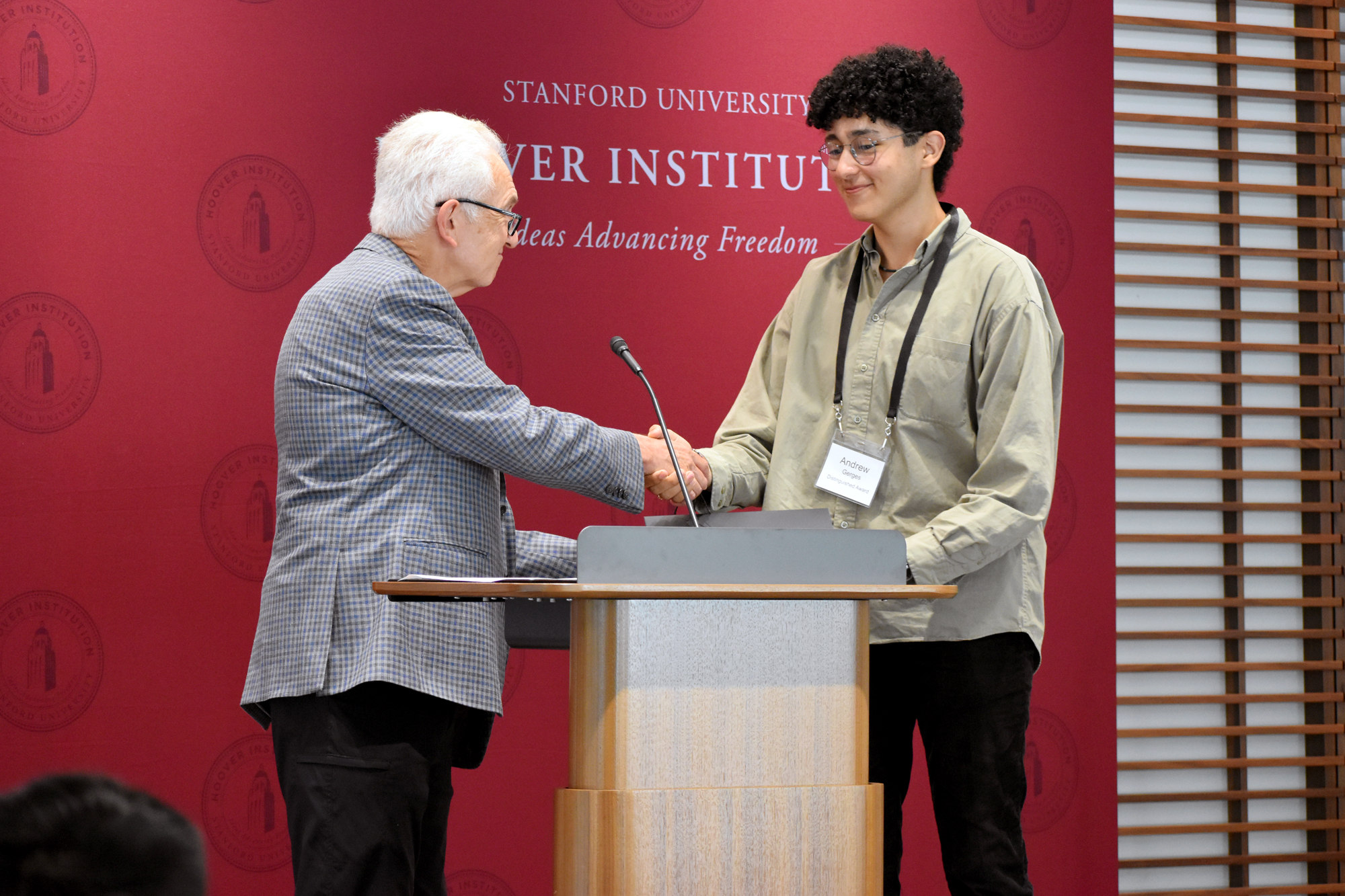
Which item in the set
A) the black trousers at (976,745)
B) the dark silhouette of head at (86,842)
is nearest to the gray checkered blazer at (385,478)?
the black trousers at (976,745)

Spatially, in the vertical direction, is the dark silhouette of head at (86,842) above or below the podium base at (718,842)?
above

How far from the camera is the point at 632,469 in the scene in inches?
84.0

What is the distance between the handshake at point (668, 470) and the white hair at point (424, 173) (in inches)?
20.2

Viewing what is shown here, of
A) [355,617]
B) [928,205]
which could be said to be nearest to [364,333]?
[355,617]

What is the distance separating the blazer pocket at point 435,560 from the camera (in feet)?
6.36

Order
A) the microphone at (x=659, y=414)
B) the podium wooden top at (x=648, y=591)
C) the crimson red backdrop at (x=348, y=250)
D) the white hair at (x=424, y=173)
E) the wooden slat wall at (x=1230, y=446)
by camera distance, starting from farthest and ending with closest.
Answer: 1. the wooden slat wall at (x=1230, y=446)
2. the crimson red backdrop at (x=348, y=250)
3. the white hair at (x=424, y=173)
4. the microphone at (x=659, y=414)
5. the podium wooden top at (x=648, y=591)

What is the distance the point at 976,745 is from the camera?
2152 millimetres

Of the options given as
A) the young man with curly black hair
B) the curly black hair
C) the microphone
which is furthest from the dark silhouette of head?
the curly black hair

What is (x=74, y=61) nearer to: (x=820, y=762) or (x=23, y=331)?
(x=23, y=331)

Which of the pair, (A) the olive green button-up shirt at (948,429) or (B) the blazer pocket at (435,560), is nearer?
(B) the blazer pocket at (435,560)

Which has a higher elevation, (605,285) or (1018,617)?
(605,285)

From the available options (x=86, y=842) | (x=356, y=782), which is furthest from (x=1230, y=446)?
(x=86, y=842)

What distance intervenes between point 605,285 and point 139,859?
8.93 ft

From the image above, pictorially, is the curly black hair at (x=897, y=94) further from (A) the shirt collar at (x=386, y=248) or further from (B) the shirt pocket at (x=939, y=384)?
(A) the shirt collar at (x=386, y=248)
